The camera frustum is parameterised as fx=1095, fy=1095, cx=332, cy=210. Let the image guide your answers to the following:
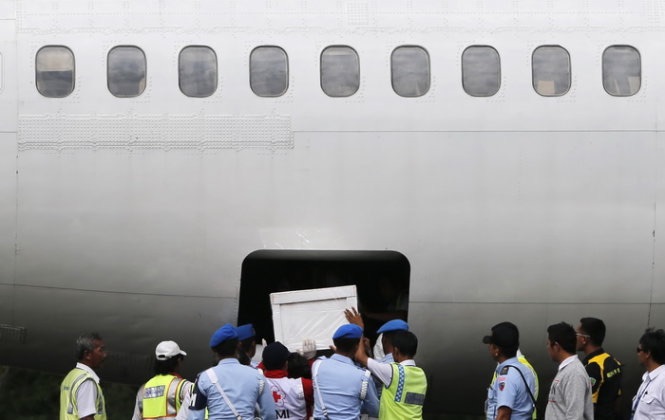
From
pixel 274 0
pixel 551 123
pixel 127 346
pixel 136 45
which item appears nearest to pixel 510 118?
pixel 551 123

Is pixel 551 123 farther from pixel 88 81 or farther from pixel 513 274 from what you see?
pixel 88 81

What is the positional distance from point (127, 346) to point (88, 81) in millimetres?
2637

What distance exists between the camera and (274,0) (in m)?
10.6

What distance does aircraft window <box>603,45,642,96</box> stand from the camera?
35.3 feet

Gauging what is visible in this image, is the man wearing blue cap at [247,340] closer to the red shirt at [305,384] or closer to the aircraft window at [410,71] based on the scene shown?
the red shirt at [305,384]

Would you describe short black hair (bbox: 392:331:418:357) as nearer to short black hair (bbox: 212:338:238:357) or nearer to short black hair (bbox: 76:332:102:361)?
short black hair (bbox: 212:338:238:357)

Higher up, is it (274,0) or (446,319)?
(274,0)

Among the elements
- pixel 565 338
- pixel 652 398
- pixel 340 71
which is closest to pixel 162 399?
pixel 565 338

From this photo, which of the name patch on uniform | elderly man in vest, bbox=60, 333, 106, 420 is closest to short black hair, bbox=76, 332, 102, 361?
elderly man in vest, bbox=60, 333, 106, 420

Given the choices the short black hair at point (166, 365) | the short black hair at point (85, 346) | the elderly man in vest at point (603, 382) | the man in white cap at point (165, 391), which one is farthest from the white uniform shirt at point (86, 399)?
the elderly man in vest at point (603, 382)

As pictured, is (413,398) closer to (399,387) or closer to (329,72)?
(399,387)

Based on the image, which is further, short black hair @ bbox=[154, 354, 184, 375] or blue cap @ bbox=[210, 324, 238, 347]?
short black hair @ bbox=[154, 354, 184, 375]

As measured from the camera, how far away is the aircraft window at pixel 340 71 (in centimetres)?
1052

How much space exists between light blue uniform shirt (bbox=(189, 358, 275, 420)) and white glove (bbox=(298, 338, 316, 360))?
5.24 ft
